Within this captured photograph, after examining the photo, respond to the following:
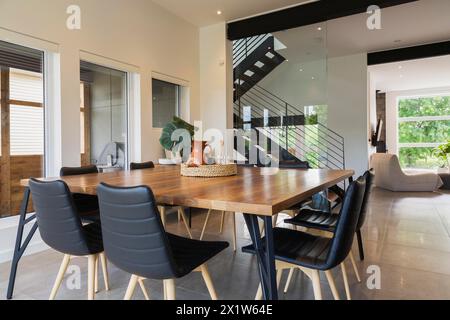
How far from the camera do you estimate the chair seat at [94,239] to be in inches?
62.4

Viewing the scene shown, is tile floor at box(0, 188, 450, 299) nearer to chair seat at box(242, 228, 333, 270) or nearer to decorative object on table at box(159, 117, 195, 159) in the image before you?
chair seat at box(242, 228, 333, 270)

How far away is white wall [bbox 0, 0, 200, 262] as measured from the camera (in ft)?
9.61

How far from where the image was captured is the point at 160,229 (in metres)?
1.19

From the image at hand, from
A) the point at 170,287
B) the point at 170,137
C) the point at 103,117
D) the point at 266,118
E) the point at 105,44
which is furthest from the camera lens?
the point at 266,118

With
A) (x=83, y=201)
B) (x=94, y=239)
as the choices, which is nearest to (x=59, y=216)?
(x=94, y=239)

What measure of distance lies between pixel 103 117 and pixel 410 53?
6.24 metres

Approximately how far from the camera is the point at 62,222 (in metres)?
1.54

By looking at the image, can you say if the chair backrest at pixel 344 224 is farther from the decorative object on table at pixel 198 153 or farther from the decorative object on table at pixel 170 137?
the decorative object on table at pixel 170 137

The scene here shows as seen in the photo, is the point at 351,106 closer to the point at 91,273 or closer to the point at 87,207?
the point at 87,207

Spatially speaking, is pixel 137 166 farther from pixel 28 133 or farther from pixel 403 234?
pixel 403 234

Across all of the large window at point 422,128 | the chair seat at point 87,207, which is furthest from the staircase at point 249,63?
the large window at point 422,128

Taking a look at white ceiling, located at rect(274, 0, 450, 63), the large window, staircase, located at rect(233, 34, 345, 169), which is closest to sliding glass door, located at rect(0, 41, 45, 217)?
staircase, located at rect(233, 34, 345, 169)

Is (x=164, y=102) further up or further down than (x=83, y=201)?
further up

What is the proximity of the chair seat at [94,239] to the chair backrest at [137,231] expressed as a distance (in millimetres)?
350
